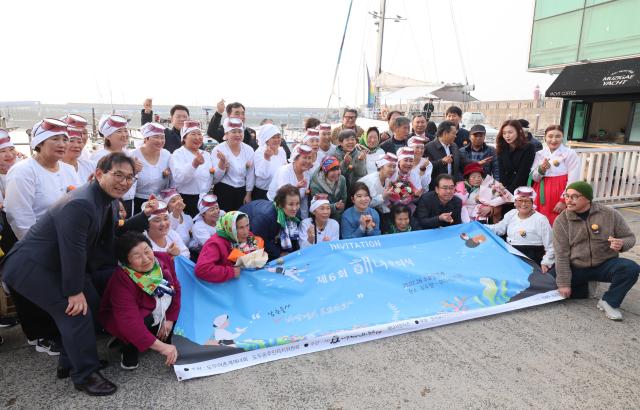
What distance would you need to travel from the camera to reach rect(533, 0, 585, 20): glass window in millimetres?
12734

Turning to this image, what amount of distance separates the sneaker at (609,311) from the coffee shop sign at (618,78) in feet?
29.6

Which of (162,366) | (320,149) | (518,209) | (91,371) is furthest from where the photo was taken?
(320,149)

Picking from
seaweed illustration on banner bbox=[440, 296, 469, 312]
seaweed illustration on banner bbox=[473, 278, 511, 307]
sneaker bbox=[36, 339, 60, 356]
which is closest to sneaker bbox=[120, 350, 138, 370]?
sneaker bbox=[36, 339, 60, 356]

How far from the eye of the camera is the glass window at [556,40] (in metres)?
12.7

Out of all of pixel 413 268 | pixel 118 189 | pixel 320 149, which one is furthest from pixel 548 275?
pixel 118 189

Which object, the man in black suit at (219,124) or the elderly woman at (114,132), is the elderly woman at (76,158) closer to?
the elderly woman at (114,132)

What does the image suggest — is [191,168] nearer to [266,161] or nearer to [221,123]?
[266,161]

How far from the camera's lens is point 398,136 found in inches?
245

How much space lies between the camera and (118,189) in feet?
8.78

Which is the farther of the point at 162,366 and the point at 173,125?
the point at 173,125

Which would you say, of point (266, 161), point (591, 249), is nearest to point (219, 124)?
point (266, 161)

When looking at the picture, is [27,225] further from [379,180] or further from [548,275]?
[548,275]

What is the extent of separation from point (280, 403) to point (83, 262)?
1.56 m

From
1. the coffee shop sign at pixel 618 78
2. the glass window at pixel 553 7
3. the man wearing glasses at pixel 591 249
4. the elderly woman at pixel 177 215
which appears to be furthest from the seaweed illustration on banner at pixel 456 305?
the glass window at pixel 553 7
